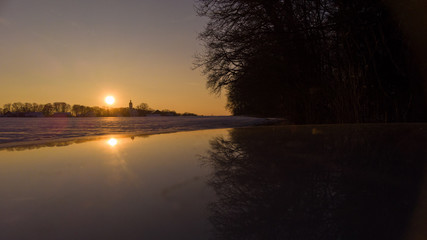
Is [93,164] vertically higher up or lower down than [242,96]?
lower down

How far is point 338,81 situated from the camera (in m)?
4.84

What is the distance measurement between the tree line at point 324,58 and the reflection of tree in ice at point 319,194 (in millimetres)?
3396

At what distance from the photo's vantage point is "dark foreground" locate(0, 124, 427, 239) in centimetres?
70

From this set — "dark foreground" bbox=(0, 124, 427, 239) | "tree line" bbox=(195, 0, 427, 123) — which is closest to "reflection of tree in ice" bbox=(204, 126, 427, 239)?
"dark foreground" bbox=(0, 124, 427, 239)

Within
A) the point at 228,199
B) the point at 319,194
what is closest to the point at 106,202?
the point at 228,199

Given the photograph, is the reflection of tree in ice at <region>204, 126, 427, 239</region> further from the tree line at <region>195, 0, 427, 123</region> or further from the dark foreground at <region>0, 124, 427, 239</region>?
Answer: the tree line at <region>195, 0, 427, 123</region>

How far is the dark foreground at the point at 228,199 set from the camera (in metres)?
0.70

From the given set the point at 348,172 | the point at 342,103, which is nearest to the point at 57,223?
the point at 348,172

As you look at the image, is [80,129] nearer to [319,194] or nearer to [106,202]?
[106,202]

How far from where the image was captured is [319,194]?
0.95 metres

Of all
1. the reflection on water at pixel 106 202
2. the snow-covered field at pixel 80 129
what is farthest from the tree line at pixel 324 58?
the reflection on water at pixel 106 202

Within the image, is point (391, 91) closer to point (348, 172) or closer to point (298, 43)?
point (298, 43)

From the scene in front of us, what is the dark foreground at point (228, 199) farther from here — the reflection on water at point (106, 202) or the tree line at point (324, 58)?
the tree line at point (324, 58)

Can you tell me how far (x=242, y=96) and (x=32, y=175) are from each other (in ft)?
27.7
